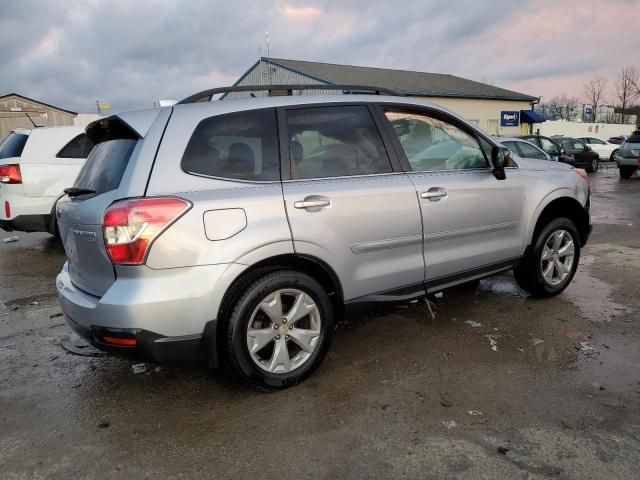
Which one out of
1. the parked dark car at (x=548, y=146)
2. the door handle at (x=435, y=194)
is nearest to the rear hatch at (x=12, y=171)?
the door handle at (x=435, y=194)

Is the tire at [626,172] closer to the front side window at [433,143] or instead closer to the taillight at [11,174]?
the front side window at [433,143]

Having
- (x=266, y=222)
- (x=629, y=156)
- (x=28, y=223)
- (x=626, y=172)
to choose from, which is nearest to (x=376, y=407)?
(x=266, y=222)

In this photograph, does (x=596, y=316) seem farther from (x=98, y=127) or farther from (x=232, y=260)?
(x=98, y=127)

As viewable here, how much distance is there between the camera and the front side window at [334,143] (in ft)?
10.4

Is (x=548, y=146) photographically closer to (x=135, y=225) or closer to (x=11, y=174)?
(x=11, y=174)

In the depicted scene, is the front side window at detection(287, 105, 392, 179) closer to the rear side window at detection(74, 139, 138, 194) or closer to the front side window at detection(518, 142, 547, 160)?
the rear side window at detection(74, 139, 138, 194)

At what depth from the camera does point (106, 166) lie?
3.03 metres

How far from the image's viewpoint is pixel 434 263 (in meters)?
3.63

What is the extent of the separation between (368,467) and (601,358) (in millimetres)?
2028

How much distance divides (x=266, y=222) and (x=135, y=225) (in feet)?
2.33

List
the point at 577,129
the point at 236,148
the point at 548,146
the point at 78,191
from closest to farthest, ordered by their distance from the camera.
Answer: the point at 236,148 < the point at 78,191 < the point at 548,146 < the point at 577,129

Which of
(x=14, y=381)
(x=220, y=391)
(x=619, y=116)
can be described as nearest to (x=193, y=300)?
(x=220, y=391)

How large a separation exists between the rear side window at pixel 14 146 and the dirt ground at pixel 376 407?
12.1ft

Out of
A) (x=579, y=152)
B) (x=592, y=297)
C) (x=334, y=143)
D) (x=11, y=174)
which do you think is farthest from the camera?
(x=579, y=152)
